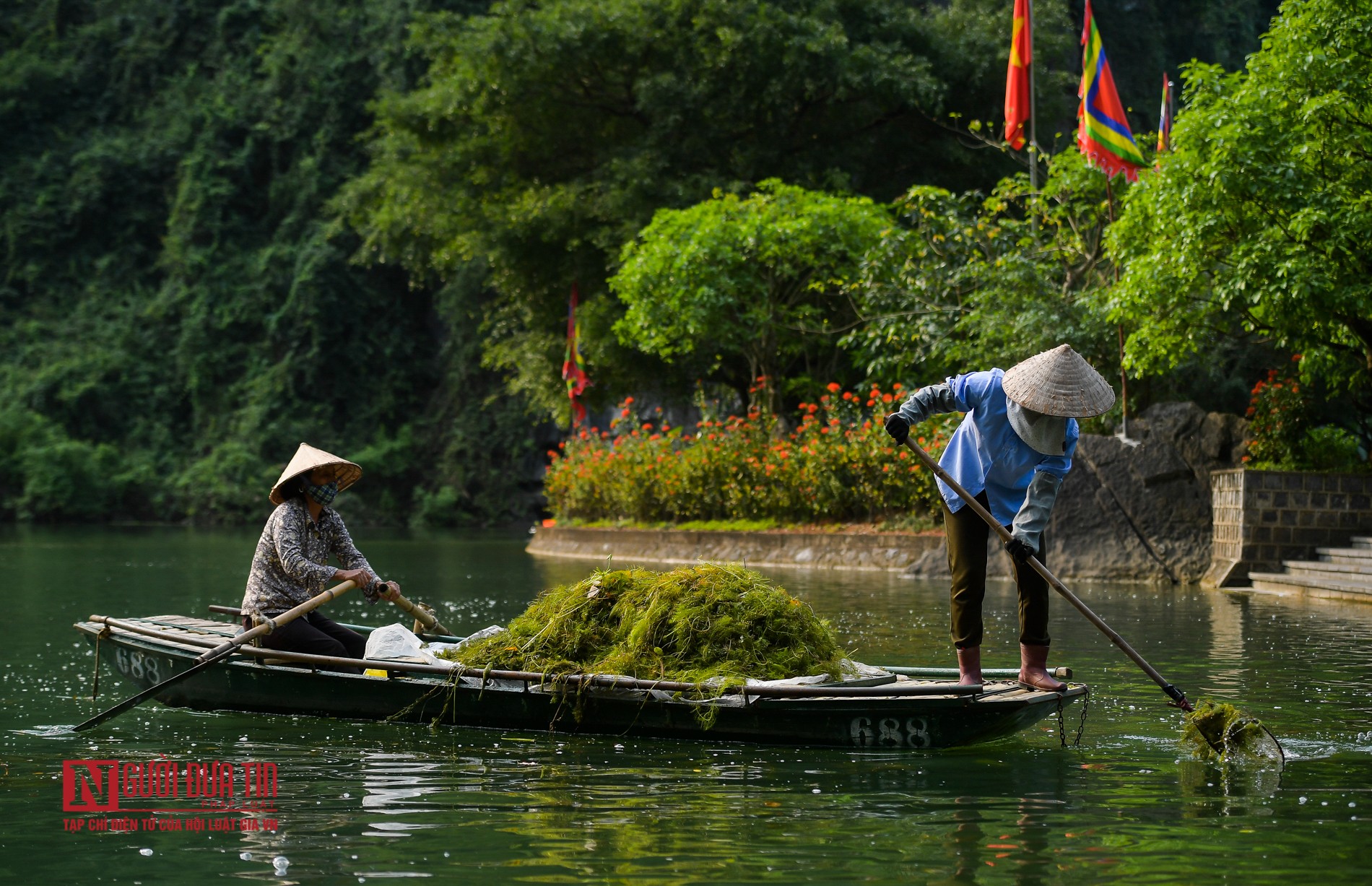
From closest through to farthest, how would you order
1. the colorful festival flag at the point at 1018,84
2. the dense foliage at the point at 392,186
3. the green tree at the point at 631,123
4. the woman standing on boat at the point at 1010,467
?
the woman standing on boat at the point at 1010,467, the colorful festival flag at the point at 1018,84, the green tree at the point at 631,123, the dense foliage at the point at 392,186

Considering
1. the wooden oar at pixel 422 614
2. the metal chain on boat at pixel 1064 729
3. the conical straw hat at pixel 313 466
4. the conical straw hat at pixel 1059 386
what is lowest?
the metal chain on boat at pixel 1064 729

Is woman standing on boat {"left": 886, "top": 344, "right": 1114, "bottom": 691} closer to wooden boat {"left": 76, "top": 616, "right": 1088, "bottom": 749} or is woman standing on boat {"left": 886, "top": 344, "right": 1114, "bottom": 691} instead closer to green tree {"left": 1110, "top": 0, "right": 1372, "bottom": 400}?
wooden boat {"left": 76, "top": 616, "right": 1088, "bottom": 749}

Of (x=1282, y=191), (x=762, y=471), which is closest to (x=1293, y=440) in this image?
(x=1282, y=191)

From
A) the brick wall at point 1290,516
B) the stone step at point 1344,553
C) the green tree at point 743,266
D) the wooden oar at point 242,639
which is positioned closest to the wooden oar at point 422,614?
the wooden oar at point 242,639

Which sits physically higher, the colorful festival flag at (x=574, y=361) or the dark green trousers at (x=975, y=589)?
the colorful festival flag at (x=574, y=361)

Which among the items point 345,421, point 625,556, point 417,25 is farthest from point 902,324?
point 345,421

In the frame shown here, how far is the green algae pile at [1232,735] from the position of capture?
21.8 ft

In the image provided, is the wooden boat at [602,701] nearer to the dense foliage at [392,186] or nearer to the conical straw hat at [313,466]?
the conical straw hat at [313,466]

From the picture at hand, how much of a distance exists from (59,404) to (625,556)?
28.8 m

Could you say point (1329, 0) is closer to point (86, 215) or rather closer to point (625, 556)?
→ point (625, 556)

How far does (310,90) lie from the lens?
158ft

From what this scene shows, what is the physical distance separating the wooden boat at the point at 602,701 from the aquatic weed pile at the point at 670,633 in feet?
0.57

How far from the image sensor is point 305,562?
821 centimetres

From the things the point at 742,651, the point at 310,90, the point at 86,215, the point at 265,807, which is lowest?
the point at 265,807
